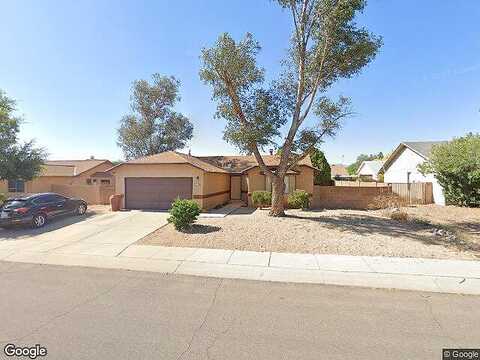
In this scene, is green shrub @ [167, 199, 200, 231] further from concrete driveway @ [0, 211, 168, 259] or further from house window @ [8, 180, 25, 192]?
house window @ [8, 180, 25, 192]

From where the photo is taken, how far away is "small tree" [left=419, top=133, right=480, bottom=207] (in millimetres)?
17688

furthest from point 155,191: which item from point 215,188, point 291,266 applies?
point 291,266

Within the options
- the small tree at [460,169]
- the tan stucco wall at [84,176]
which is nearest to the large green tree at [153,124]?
the tan stucco wall at [84,176]

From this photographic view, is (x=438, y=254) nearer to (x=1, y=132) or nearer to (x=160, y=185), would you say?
(x=160, y=185)

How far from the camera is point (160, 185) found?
17.2m

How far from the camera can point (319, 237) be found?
965cm

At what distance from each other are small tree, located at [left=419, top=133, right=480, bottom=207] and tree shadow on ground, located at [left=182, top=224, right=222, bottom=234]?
16.7 metres

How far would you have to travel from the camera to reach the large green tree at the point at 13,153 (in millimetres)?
15344

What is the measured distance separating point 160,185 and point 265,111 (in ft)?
26.7

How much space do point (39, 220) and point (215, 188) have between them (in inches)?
392

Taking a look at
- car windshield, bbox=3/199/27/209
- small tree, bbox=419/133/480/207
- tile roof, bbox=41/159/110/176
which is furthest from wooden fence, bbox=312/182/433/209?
tile roof, bbox=41/159/110/176

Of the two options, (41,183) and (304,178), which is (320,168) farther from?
(41,183)

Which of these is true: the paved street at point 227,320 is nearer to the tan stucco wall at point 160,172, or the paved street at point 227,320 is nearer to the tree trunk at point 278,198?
the tree trunk at point 278,198

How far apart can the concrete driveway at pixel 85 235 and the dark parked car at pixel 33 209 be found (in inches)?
16.0
